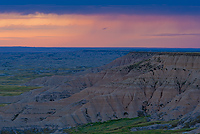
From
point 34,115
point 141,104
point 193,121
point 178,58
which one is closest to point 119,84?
point 141,104

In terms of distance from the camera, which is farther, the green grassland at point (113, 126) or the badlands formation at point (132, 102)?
the badlands formation at point (132, 102)

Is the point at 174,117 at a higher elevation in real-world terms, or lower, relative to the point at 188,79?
lower

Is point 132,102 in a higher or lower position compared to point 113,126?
higher

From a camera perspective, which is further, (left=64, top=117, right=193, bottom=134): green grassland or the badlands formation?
the badlands formation

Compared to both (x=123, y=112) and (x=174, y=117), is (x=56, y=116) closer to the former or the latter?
(x=123, y=112)

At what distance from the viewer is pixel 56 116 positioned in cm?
8738

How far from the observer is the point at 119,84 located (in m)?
98.1

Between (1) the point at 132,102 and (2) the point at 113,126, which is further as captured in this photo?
(1) the point at 132,102

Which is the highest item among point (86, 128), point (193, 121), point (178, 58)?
point (178, 58)

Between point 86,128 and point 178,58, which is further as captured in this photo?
point 178,58

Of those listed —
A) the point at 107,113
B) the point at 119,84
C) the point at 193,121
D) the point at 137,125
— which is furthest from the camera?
the point at 119,84

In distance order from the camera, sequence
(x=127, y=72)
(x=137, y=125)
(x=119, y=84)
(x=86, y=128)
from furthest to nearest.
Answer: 1. (x=127, y=72)
2. (x=119, y=84)
3. (x=86, y=128)
4. (x=137, y=125)

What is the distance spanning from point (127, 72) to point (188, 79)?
107 feet

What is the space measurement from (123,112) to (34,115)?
2289cm
